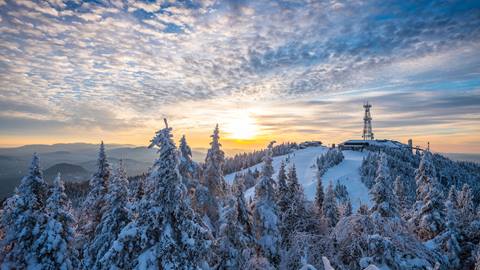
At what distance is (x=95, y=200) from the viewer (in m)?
21.0

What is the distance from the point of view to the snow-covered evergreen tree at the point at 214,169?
22.3 meters

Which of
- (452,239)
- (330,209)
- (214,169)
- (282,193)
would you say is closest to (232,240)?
(214,169)

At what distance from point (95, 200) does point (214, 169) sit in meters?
8.26

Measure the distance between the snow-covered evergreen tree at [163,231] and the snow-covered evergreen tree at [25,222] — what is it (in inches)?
310

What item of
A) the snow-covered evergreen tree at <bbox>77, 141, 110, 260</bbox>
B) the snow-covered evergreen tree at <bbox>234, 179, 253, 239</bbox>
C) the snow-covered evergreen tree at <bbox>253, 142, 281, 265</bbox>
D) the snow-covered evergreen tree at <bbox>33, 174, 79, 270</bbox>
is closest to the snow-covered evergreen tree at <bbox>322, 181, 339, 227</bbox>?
the snow-covered evergreen tree at <bbox>253, 142, 281, 265</bbox>

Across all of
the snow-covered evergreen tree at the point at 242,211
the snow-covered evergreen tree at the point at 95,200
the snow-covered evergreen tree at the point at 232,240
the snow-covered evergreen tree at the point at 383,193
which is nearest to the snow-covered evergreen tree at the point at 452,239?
the snow-covered evergreen tree at the point at 383,193

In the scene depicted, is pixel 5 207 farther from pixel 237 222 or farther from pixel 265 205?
pixel 265 205

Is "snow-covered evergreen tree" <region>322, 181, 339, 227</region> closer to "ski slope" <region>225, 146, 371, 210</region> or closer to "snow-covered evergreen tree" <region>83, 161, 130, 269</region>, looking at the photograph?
"snow-covered evergreen tree" <region>83, 161, 130, 269</region>

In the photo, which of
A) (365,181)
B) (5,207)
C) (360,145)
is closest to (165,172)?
(5,207)

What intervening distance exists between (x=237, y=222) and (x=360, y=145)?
180 meters

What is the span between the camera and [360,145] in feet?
598

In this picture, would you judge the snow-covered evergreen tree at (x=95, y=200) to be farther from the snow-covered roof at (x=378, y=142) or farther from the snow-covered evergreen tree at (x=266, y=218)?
the snow-covered roof at (x=378, y=142)

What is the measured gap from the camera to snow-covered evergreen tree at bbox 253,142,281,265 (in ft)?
61.2

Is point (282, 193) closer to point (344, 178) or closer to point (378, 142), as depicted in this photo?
point (344, 178)
